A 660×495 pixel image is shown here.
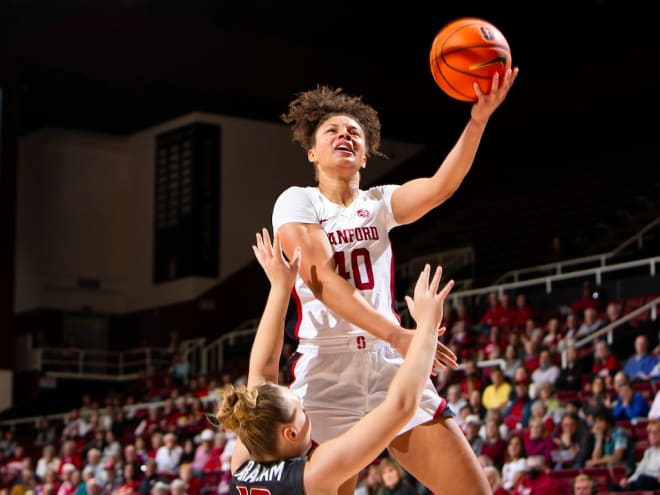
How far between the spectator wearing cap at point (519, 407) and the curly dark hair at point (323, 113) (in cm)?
616

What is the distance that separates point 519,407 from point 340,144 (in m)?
6.57

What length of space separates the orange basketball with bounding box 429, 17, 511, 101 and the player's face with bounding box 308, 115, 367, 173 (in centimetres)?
38

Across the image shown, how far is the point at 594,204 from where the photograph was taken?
18922 mm

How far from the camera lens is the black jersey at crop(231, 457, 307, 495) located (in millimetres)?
3281

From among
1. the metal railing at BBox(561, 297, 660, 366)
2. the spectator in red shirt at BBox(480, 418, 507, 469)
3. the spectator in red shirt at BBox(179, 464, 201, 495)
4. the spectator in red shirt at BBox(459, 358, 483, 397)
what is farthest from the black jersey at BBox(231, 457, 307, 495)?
the spectator in red shirt at BBox(179, 464, 201, 495)

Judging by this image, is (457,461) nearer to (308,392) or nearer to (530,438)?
(308,392)

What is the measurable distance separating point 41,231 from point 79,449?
8.31m

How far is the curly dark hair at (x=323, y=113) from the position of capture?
4.43 metres

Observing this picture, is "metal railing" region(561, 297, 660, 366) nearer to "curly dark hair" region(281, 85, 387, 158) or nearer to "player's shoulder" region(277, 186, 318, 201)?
"curly dark hair" region(281, 85, 387, 158)

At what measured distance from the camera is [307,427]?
339 centimetres

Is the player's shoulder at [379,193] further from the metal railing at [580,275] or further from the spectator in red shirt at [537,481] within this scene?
the metal railing at [580,275]

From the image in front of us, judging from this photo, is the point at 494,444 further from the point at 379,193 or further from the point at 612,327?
the point at 379,193

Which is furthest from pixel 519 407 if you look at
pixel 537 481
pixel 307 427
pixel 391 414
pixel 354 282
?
pixel 391 414

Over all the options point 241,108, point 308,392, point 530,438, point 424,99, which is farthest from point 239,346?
point 308,392
